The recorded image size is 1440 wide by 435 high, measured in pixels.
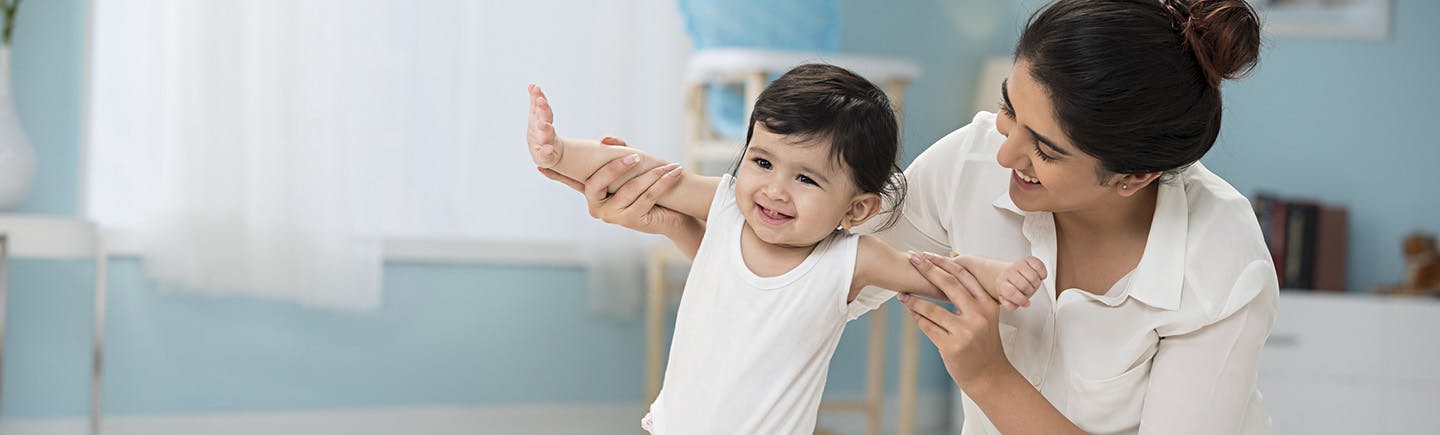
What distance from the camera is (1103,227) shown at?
1440mm

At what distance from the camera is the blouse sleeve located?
4.24 ft

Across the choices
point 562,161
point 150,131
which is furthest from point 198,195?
point 562,161

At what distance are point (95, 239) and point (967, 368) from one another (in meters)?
2.01

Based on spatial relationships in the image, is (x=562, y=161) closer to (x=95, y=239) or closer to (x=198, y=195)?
(x=95, y=239)

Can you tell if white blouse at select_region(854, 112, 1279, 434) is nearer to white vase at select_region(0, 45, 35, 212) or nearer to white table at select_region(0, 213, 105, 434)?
white table at select_region(0, 213, 105, 434)

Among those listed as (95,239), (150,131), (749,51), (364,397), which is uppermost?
(749,51)

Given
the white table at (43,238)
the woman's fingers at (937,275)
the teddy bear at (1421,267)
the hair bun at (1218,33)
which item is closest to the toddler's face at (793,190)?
the woman's fingers at (937,275)

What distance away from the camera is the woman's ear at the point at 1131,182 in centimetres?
129

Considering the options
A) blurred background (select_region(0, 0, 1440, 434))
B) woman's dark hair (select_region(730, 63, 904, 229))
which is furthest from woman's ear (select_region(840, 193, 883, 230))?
blurred background (select_region(0, 0, 1440, 434))

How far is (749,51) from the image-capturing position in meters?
2.88

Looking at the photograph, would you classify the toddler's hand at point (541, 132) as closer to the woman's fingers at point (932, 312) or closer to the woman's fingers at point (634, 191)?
the woman's fingers at point (634, 191)

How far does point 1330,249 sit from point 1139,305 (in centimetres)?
260

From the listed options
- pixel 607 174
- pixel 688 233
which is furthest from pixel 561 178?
pixel 688 233

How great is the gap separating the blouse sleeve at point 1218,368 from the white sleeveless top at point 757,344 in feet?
1.19
